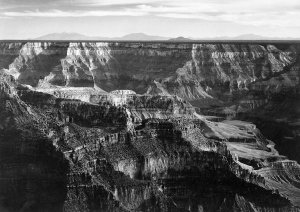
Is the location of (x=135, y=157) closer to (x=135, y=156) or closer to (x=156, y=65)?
(x=135, y=156)

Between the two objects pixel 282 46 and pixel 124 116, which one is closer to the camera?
pixel 124 116

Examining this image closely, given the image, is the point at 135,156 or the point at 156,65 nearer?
the point at 135,156

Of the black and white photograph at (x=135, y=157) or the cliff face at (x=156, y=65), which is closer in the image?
the black and white photograph at (x=135, y=157)

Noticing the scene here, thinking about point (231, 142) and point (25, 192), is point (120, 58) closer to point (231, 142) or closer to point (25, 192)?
point (231, 142)

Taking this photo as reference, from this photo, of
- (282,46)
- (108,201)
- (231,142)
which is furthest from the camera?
(282,46)

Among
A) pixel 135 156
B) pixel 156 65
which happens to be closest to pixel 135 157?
pixel 135 156

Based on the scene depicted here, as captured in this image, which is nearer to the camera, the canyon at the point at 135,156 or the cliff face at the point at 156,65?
the canyon at the point at 135,156

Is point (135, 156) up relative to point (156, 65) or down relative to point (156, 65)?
up

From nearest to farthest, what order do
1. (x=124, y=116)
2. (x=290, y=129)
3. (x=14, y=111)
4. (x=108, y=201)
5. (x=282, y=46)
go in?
(x=108, y=201) → (x=14, y=111) → (x=124, y=116) → (x=290, y=129) → (x=282, y=46)

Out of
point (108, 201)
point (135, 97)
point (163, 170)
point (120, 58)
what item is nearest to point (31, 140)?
point (108, 201)

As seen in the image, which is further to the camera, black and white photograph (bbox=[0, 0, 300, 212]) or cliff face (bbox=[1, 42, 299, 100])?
cliff face (bbox=[1, 42, 299, 100])

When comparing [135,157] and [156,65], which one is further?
[156,65]
